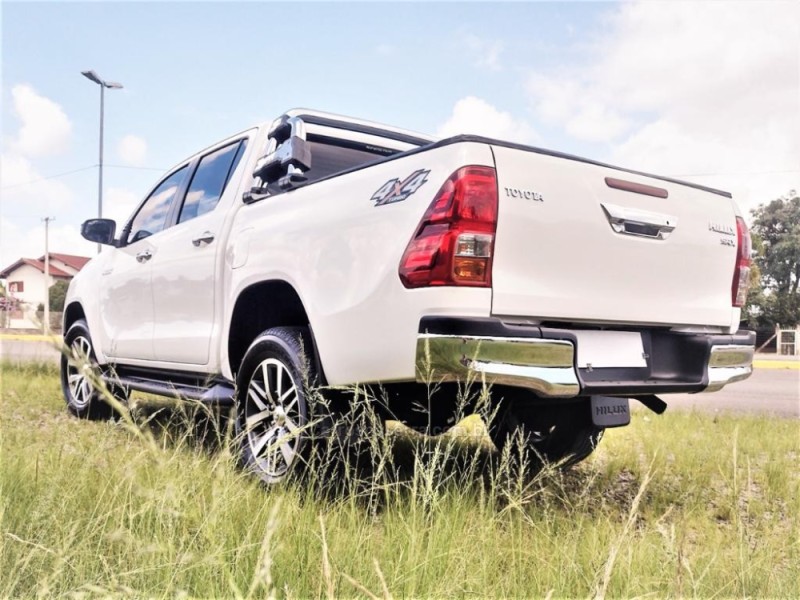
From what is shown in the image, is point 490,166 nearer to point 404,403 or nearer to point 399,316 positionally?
point 399,316

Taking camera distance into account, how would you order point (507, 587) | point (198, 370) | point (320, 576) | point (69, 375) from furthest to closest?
1. point (69, 375)
2. point (198, 370)
3. point (507, 587)
4. point (320, 576)

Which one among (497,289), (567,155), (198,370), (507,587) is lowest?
(507,587)

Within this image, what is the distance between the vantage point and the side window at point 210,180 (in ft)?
14.2

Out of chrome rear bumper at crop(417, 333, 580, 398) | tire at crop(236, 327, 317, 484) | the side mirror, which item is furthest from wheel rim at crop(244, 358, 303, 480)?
the side mirror

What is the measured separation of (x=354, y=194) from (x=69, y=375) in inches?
173

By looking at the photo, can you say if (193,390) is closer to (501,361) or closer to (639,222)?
(501,361)

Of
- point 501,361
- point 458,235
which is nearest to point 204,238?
point 458,235

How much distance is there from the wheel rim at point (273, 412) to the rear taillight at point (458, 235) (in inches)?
37.2

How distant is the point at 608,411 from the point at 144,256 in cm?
361

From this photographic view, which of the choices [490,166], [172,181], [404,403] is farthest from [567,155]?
[172,181]

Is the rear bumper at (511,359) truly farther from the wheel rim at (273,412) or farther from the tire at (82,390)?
the tire at (82,390)

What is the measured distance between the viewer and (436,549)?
6.75 feet

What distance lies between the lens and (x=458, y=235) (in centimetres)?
243

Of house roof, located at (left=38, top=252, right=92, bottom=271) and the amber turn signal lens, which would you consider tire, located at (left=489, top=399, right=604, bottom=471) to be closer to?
the amber turn signal lens
